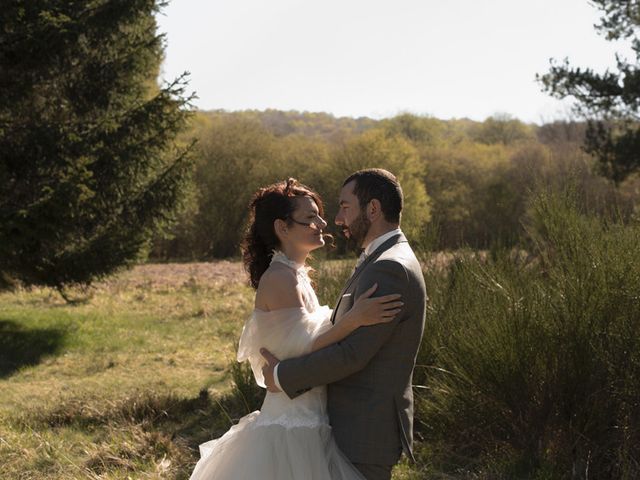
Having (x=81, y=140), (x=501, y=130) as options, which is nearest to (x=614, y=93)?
→ (x=81, y=140)

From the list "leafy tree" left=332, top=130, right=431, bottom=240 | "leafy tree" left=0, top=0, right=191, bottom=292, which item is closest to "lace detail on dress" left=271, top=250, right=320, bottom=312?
"leafy tree" left=0, top=0, right=191, bottom=292

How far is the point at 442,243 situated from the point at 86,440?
13.2 feet

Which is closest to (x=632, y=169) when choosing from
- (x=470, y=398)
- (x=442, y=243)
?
(x=442, y=243)

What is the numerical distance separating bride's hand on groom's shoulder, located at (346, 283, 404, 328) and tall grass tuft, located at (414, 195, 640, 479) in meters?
2.19

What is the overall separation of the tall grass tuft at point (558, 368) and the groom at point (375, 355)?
1.99 metres

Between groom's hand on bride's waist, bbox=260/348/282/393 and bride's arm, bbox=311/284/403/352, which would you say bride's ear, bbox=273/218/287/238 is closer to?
groom's hand on bride's waist, bbox=260/348/282/393

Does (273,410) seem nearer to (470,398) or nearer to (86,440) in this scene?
(470,398)

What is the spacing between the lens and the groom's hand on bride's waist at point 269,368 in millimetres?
2898

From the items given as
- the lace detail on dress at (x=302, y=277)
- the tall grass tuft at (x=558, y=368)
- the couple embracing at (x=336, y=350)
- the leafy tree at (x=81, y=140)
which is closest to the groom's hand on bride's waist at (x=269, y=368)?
the couple embracing at (x=336, y=350)

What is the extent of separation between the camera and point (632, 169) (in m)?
16.5

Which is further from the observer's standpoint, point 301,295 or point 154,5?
point 154,5

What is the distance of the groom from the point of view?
266 cm

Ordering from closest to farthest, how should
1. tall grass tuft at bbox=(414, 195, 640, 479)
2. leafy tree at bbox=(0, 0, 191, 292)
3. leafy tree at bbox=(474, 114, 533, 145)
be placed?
tall grass tuft at bbox=(414, 195, 640, 479) → leafy tree at bbox=(0, 0, 191, 292) → leafy tree at bbox=(474, 114, 533, 145)

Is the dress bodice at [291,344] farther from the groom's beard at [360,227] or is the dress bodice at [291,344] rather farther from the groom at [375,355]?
the groom's beard at [360,227]
